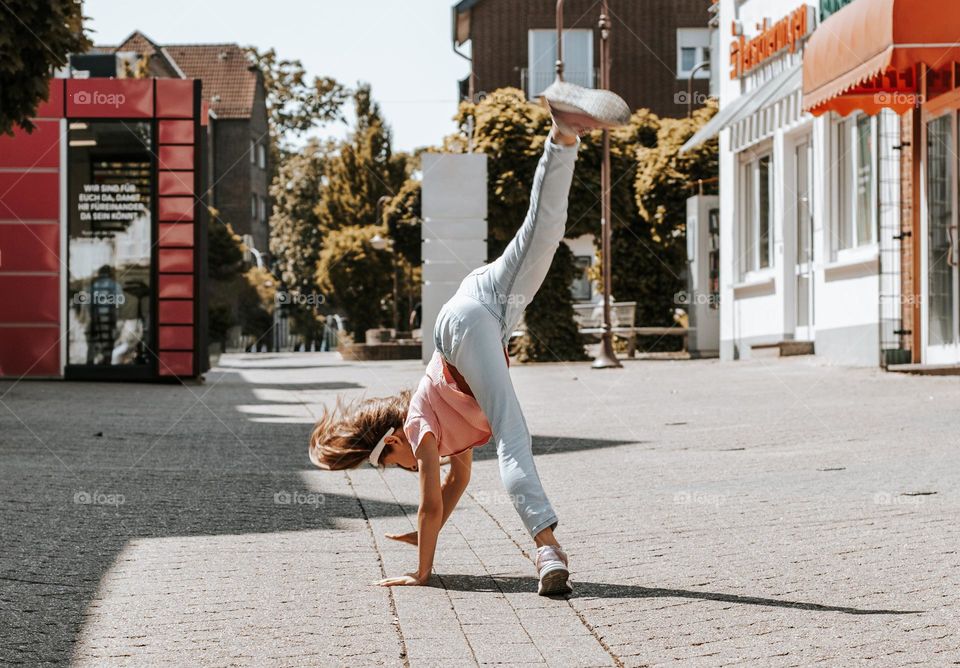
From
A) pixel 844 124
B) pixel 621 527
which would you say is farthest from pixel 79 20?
pixel 844 124

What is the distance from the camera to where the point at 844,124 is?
19.9m

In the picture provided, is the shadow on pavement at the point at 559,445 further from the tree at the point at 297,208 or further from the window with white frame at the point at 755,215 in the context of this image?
the tree at the point at 297,208

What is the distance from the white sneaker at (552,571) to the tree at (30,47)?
390 inches

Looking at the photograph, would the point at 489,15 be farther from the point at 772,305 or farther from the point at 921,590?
the point at 921,590

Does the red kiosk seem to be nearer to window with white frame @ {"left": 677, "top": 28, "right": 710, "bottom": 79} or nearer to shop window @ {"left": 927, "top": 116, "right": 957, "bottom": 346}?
shop window @ {"left": 927, "top": 116, "right": 957, "bottom": 346}

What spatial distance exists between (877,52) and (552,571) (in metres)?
10.8

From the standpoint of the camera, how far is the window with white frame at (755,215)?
77.6ft

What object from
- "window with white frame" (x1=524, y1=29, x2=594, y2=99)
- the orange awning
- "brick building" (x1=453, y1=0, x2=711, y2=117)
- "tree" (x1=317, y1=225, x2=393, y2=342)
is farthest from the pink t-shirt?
"tree" (x1=317, y1=225, x2=393, y2=342)

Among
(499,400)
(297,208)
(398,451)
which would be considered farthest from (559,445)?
(297,208)

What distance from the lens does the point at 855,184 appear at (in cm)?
1948

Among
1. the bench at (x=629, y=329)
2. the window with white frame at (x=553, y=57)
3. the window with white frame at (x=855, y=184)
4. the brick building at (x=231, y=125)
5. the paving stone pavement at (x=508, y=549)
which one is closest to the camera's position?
the paving stone pavement at (x=508, y=549)

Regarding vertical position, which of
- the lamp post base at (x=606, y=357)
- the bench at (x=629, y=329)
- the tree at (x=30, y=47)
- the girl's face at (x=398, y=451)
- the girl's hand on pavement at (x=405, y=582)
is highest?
the tree at (x=30, y=47)

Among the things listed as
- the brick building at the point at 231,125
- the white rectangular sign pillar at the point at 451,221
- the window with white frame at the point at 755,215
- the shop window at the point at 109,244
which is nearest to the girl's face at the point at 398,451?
the white rectangular sign pillar at the point at 451,221

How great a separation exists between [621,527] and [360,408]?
183cm
